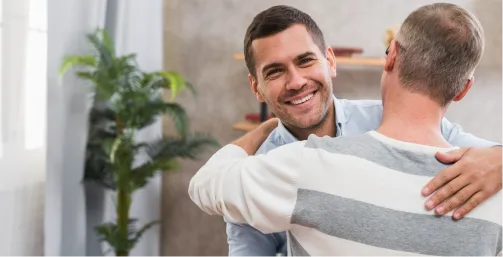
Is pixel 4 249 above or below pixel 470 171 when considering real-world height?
below

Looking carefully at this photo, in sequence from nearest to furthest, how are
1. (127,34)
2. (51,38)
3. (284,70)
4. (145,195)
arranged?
(284,70) → (51,38) → (127,34) → (145,195)

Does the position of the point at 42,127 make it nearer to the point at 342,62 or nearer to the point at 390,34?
the point at 342,62

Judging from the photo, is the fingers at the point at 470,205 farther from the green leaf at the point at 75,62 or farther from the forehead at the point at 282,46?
the green leaf at the point at 75,62

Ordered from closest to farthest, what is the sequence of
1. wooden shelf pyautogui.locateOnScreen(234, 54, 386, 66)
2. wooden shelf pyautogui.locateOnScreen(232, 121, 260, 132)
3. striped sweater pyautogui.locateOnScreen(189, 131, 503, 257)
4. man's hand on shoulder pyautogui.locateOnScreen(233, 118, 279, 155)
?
striped sweater pyautogui.locateOnScreen(189, 131, 503, 257)
man's hand on shoulder pyautogui.locateOnScreen(233, 118, 279, 155)
wooden shelf pyautogui.locateOnScreen(234, 54, 386, 66)
wooden shelf pyautogui.locateOnScreen(232, 121, 260, 132)

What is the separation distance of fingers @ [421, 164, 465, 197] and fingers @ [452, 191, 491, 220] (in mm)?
48

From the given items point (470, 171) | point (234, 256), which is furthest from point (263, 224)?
point (234, 256)

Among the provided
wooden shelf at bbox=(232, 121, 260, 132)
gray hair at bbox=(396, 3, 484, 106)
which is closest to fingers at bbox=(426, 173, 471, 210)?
gray hair at bbox=(396, 3, 484, 106)

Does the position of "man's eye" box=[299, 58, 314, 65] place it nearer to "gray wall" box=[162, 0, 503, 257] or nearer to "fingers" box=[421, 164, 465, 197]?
"fingers" box=[421, 164, 465, 197]

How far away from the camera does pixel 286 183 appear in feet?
3.71

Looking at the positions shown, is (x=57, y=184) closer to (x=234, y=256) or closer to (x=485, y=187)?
(x=234, y=256)

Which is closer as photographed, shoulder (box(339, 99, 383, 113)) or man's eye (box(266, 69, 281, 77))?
man's eye (box(266, 69, 281, 77))

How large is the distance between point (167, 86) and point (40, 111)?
72cm

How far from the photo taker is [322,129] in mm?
1647

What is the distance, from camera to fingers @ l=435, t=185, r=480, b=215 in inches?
43.1
